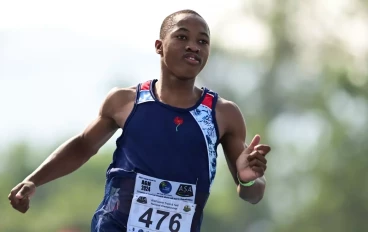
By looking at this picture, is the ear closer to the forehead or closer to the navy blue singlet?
the forehead

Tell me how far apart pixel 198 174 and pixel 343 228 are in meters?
31.3

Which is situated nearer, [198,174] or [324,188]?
[198,174]

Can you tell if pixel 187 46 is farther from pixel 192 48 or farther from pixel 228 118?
pixel 228 118

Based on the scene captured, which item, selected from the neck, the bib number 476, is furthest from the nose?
the bib number 476

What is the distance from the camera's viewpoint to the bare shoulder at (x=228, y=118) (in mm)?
8987

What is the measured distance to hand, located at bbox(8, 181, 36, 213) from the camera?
8.73 meters

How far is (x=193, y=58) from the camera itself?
8875 mm

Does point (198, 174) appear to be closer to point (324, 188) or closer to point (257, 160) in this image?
point (257, 160)

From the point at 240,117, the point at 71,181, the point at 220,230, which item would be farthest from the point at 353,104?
the point at 240,117

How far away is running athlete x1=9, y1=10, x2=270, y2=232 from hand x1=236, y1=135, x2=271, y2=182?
1 cm

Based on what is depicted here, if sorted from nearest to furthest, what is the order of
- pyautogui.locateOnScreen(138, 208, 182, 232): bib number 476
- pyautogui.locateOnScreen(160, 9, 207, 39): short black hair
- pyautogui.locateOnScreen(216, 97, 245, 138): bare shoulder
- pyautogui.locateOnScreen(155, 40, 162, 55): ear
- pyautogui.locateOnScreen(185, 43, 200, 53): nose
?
1. pyautogui.locateOnScreen(138, 208, 182, 232): bib number 476
2. pyautogui.locateOnScreen(185, 43, 200, 53): nose
3. pyautogui.locateOnScreen(216, 97, 245, 138): bare shoulder
4. pyautogui.locateOnScreen(160, 9, 207, 39): short black hair
5. pyautogui.locateOnScreen(155, 40, 162, 55): ear

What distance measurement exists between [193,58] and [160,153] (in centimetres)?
70

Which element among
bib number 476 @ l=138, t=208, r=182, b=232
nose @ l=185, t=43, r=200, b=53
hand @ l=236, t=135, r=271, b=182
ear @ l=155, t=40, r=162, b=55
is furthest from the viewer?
ear @ l=155, t=40, r=162, b=55

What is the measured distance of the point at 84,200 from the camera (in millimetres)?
52812
